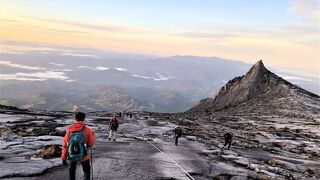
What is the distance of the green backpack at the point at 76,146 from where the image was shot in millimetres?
15453

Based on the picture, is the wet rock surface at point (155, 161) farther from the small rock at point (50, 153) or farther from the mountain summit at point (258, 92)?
the mountain summit at point (258, 92)

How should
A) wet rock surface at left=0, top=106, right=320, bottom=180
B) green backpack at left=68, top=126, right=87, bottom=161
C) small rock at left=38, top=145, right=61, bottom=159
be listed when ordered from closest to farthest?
green backpack at left=68, top=126, right=87, bottom=161
wet rock surface at left=0, top=106, right=320, bottom=180
small rock at left=38, top=145, right=61, bottom=159

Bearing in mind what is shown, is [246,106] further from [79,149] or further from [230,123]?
[79,149]

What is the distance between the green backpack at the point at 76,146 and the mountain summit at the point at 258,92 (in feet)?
262

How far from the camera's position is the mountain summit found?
318ft

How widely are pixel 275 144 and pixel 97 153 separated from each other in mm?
26972

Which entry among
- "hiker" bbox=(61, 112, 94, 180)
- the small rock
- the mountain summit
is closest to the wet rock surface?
the small rock

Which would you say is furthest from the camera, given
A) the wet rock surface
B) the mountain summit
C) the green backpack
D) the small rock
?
the mountain summit

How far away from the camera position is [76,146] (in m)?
15.5

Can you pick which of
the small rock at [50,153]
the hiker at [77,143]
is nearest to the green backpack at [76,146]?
the hiker at [77,143]

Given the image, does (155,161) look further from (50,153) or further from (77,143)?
(77,143)

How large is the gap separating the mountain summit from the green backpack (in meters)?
79.9

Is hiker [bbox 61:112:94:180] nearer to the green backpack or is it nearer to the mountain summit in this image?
the green backpack

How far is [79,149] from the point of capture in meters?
15.5
